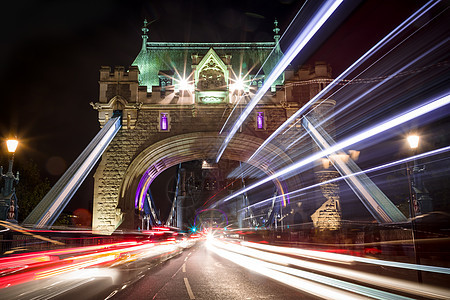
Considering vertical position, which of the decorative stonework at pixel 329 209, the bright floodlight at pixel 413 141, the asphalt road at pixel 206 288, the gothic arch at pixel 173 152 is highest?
the gothic arch at pixel 173 152

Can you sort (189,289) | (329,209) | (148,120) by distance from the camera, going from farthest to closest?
(148,120)
(329,209)
(189,289)

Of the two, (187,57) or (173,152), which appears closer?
(173,152)

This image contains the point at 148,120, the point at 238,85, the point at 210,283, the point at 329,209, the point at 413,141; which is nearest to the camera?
the point at 210,283

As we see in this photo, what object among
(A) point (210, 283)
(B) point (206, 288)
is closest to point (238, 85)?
(A) point (210, 283)

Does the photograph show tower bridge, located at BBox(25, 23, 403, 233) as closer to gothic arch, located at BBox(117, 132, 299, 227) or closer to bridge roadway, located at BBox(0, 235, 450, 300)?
gothic arch, located at BBox(117, 132, 299, 227)

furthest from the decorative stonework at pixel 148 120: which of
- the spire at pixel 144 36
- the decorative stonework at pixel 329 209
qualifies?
the spire at pixel 144 36

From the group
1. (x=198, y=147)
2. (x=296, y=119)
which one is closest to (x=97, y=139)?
(x=198, y=147)

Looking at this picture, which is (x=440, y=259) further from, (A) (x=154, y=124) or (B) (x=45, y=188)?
(B) (x=45, y=188)

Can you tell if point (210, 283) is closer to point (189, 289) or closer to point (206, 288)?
point (206, 288)

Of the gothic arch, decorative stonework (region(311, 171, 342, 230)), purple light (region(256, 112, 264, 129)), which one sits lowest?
decorative stonework (region(311, 171, 342, 230))

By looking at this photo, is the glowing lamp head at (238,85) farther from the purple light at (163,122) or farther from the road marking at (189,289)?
the road marking at (189,289)

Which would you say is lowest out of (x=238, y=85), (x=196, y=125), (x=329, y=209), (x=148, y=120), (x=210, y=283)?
(x=210, y=283)

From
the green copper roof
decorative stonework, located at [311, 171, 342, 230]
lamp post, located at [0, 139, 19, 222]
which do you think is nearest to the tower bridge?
decorative stonework, located at [311, 171, 342, 230]

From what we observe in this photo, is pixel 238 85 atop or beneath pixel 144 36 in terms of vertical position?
beneath
